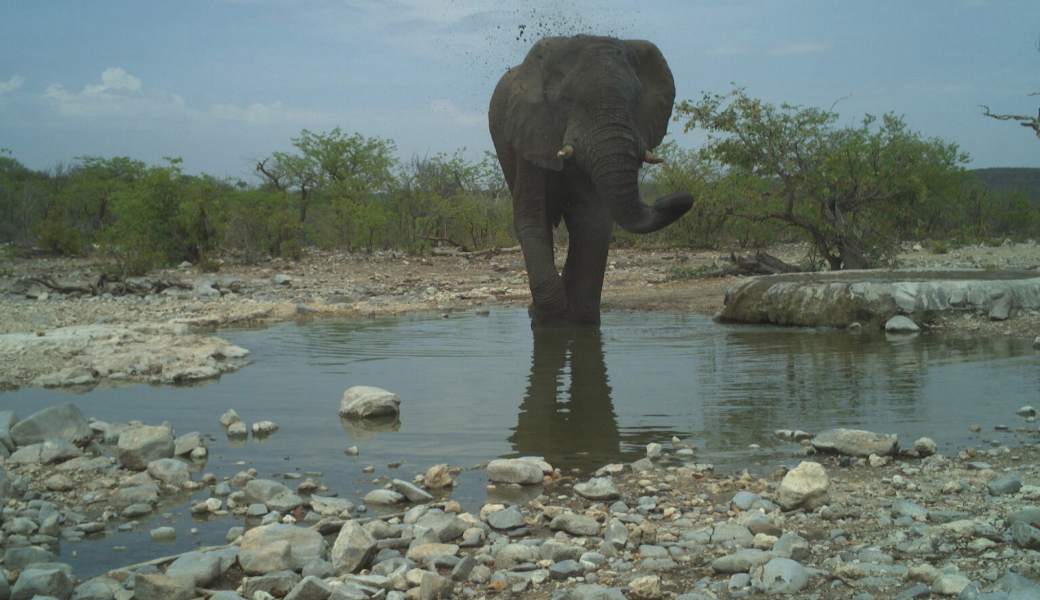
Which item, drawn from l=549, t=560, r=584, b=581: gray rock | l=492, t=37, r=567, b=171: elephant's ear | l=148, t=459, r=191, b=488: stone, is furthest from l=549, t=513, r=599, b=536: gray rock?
l=492, t=37, r=567, b=171: elephant's ear

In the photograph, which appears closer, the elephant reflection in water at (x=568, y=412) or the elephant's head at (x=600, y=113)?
the elephant reflection in water at (x=568, y=412)

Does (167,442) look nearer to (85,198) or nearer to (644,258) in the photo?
(644,258)

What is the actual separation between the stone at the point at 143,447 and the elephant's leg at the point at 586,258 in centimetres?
581

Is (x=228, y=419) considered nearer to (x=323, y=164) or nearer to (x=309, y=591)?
(x=309, y=591)

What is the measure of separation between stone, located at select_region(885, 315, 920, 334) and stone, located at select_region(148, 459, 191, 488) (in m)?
7.40

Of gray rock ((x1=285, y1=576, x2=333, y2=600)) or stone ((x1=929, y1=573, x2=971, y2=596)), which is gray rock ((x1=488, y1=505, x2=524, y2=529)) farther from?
stone ((x1=929, y1=573, x2=971, y2=596))

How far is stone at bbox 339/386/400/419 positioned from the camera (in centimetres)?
566

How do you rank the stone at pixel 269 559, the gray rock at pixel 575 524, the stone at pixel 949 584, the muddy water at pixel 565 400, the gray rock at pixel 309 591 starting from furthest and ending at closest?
the muddy water at pixel 565 400 → the gray rock at pixel 575 524 → the stone at pixel 269 559 → the gray rock at pixel 309 591 → the stone at pixel 949 584

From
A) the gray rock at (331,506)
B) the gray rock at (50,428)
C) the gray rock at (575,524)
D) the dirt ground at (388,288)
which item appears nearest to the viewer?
the gray rock at (575,524)

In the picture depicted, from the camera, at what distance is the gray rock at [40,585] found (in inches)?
113

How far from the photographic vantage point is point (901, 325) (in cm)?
898

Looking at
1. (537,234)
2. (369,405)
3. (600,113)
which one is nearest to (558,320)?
(537,234)

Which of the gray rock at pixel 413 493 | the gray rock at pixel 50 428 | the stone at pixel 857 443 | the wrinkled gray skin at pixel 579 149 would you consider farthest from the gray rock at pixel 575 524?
the wrinkled gray skin at pixel 579 149

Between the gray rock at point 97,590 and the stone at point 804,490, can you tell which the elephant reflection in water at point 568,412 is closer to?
the stone at point 804,490
